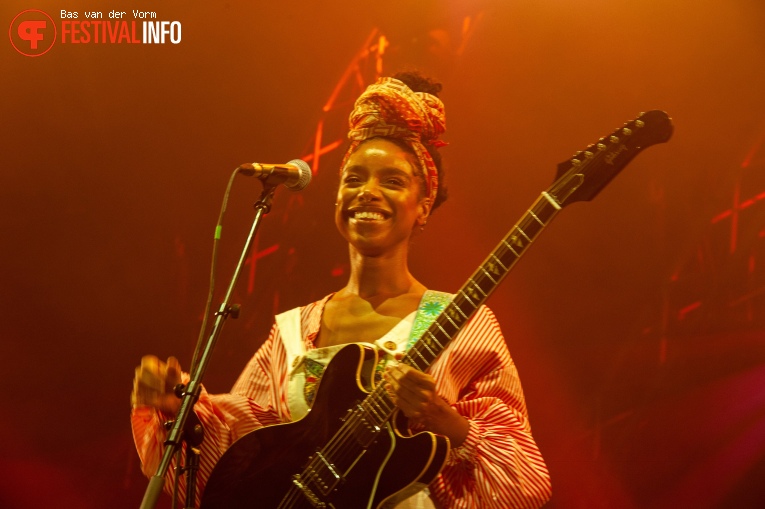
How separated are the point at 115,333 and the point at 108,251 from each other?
33cm

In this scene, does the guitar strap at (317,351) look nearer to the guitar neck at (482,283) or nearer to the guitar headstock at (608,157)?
the guitar neck at (482,283)

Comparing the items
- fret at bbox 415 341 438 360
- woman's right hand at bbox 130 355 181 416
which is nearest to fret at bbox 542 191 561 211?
fret at bbox 415 341 438 360

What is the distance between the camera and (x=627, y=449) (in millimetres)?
2953

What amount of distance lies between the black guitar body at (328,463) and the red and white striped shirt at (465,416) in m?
0.16

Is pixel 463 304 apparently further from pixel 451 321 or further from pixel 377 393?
pixel 377 393

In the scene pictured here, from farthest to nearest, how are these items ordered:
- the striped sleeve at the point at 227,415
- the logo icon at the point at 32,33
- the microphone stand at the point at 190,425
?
the logo icon at the point at 32,33, the striped sleeve at the point at 227,415, the microphone stand at the point at 190,425

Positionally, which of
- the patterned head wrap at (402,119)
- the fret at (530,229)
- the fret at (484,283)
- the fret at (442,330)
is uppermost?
the patterned head wrap at (402,119)

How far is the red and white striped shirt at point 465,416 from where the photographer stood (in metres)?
1.98

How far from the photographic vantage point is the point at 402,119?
236 cm

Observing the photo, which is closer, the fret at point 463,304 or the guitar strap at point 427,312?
the fret at point 463,304

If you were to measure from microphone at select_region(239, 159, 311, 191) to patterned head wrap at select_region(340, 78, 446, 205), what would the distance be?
0.31 meters

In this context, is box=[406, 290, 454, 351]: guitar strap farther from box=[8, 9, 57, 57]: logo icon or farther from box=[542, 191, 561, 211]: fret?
box=[8, 9, 57, 57]: logo icon

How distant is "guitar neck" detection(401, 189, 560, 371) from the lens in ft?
6.56

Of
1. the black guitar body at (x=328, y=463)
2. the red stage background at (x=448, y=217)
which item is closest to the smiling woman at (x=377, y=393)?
the black guitar body at (x=328, y=463)
